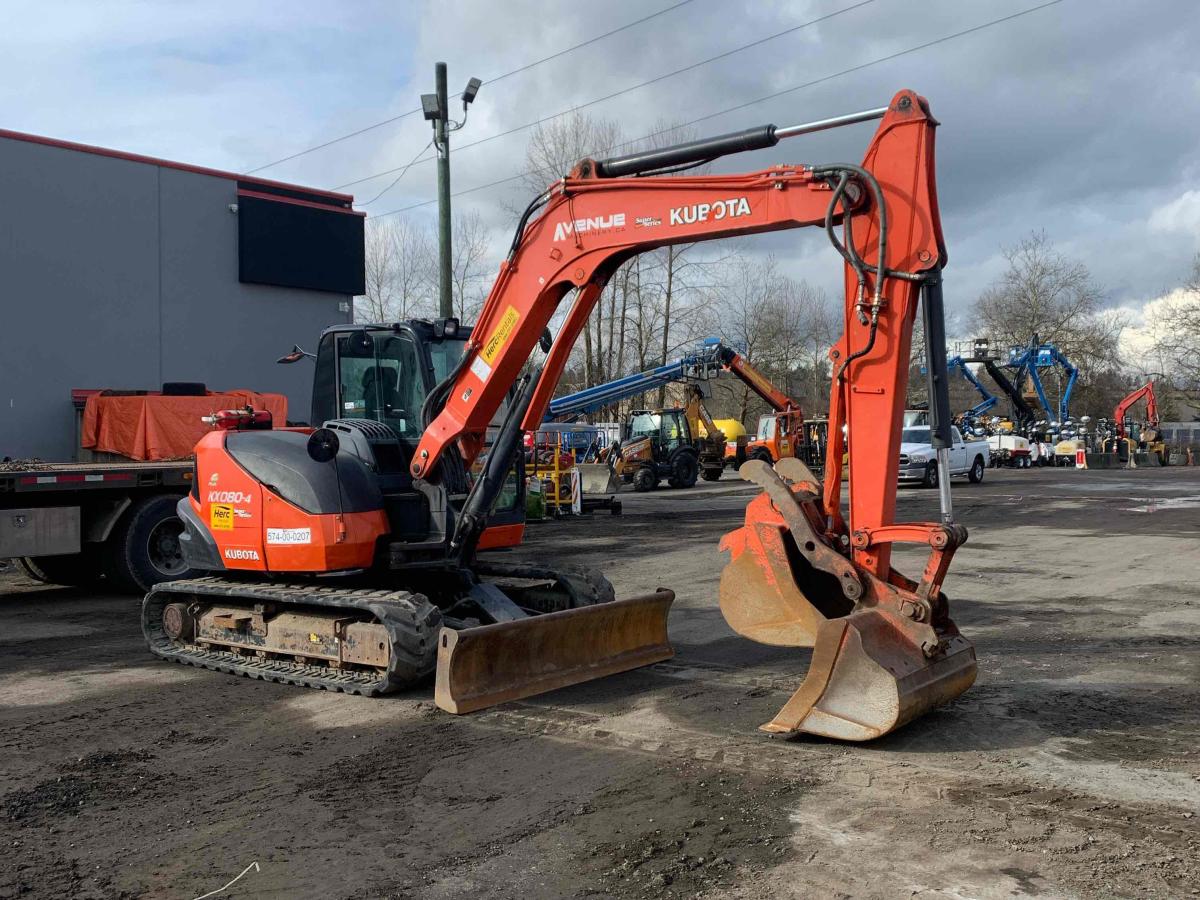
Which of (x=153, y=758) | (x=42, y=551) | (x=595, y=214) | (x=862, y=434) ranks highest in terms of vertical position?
(x=595, y=214)

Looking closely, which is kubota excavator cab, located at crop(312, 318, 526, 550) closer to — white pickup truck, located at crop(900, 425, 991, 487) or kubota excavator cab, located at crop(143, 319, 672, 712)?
kubota excavator cab, located at crop(143, 319, 672, 712)

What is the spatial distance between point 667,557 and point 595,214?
8067 mm

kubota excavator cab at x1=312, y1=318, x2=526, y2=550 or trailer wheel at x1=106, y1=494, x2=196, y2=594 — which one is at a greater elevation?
kubota excavator cab at x1=312, y1=318, x2=526, y2=550

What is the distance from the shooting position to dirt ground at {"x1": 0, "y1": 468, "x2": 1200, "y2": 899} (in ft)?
14.2

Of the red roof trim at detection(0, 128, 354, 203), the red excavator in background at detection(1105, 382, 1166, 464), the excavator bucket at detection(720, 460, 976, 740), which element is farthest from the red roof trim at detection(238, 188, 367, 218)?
the red excavator in background at detection(1105, 382, 1166, 464)

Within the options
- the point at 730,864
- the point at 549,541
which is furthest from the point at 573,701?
the point at 549,541

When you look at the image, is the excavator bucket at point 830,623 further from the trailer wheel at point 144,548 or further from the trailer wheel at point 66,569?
the trailer wheel at point 66,569

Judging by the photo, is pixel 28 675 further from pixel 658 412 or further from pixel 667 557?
pixel 658 412

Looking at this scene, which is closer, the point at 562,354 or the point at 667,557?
the point at 562,354

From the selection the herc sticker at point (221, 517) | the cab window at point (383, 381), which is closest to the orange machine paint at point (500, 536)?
the cab window at point (383, 381)

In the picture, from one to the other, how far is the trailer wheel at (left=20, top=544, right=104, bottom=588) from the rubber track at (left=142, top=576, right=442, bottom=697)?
4589 millimetres

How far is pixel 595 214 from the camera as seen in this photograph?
7406 millimetres

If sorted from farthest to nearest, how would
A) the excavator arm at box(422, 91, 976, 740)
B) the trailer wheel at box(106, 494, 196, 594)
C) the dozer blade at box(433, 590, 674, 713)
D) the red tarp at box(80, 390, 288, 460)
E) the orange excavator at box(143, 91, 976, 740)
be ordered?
1. the red tarp at box(80, 390, 288, 460)
2. the trailer wheel at box(106, 494, 196, 594)
3. the dozer blade at box(433, 590, 674, 713)
4. the orange excavator at box(143, 91, 976, 740)
5. the excavator arm at box(422, 91, 976, 740)

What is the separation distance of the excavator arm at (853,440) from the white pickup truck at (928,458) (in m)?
20.8
